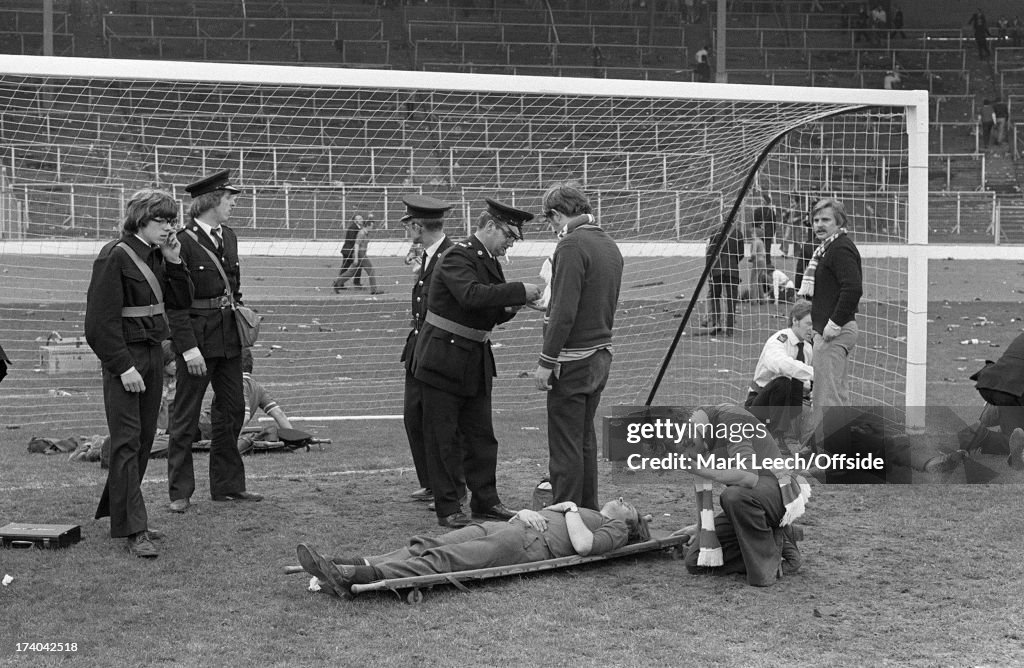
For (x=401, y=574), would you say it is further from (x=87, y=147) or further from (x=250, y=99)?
(x=87, y=147)

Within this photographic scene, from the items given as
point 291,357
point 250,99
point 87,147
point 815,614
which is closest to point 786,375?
point 815,614

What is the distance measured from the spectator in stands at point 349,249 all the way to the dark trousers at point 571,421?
7.96 metres

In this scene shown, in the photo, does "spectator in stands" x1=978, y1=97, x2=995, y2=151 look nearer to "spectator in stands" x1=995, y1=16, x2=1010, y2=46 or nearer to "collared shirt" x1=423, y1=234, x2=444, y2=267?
"spectator in stands" x1=995, y1=16, x2=1010, y2=46

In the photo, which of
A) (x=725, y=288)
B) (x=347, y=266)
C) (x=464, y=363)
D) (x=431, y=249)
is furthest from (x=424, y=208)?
(x=347, y=266)

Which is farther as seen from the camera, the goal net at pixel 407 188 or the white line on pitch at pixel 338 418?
the white line on pitch at pixel 338 418

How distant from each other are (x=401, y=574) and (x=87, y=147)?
8.98 metres

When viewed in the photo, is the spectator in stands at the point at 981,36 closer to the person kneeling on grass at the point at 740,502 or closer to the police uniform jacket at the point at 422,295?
the police uniform jacket at the point at 422,295

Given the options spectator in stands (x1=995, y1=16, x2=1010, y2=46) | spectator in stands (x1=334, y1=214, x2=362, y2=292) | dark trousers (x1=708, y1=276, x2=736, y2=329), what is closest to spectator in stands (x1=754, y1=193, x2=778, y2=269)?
dark trousers (x1=708, y1=276, x2=736, y2=329)

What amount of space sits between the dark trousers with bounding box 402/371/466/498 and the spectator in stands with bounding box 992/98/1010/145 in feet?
76.2

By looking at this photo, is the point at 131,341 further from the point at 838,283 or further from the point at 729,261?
the point at 729,261

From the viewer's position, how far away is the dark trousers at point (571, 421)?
237 inches

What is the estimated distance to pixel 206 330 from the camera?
676 centimetres

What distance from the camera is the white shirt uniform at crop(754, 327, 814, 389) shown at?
8.58 m

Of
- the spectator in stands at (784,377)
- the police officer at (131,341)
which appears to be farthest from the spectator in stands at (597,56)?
the police officer at (131,341)
